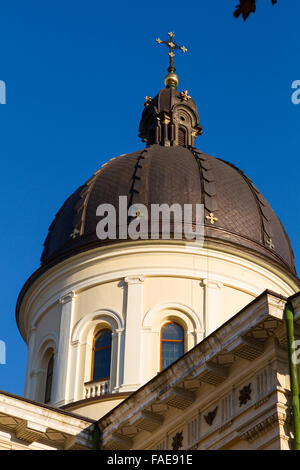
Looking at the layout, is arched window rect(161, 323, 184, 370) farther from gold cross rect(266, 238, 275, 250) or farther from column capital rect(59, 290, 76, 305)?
gold cross rect(266, 238, 275, 250)

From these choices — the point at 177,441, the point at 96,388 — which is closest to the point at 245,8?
the point at 177,441

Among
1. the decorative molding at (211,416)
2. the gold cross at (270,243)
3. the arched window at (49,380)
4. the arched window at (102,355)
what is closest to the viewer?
the decorative molding at (211,416)

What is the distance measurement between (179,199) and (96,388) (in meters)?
5.69

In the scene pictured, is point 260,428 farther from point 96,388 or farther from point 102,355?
point 102,355

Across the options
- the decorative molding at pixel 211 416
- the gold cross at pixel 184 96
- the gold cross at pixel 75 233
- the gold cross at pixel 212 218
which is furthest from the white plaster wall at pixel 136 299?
the gold cross at pixel 184 96

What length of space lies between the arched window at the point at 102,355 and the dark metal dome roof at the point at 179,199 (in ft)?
7.96

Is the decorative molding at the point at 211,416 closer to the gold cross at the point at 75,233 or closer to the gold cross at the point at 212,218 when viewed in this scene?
the gold cross at the point at 212,218

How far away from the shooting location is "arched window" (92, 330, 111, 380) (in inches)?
892

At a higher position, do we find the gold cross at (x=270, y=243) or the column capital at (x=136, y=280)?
the gold cross at (x=270, y=243)

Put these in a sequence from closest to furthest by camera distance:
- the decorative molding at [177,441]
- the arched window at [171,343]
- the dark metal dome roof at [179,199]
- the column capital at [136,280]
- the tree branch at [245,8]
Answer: the tree branch at [245,8] → the decorative molding at [177,441] → the arched window at [171,343] → the column capital at [136,280] → the dark metal dome roof at [179,199]

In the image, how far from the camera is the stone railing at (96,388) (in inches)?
869

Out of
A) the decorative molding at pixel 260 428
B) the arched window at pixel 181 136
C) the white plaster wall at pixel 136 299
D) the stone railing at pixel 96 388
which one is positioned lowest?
the decorative molding at pixel 260 428

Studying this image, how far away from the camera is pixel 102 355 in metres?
23.0

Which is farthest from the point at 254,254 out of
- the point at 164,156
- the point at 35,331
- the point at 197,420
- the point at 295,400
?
the point at 295,400
